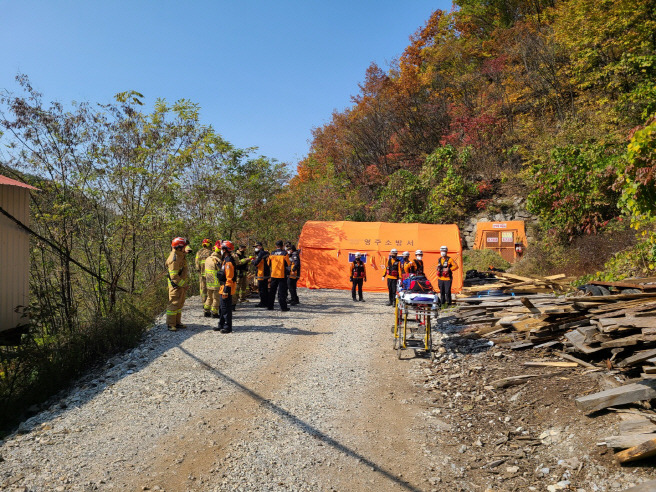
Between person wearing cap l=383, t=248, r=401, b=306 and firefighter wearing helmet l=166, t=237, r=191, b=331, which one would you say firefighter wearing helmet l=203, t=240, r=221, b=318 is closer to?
firefighter wearing helmet l=166, t=237, r=191, b=331

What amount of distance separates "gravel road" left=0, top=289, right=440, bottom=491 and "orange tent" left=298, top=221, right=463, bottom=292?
30.1 feet

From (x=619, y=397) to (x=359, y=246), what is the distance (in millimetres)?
13792

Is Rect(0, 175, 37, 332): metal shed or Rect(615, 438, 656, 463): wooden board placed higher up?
→ Rect(0, 175, 37, 332): metal shed

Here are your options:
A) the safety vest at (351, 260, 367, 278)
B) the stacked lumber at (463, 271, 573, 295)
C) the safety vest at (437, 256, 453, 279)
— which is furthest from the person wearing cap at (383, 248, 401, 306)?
the stacked lumber at (463, 271, 573, 295)

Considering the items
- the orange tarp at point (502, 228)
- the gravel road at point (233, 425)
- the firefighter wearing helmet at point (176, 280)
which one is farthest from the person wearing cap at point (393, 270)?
the orange tarp at point (502, 228)

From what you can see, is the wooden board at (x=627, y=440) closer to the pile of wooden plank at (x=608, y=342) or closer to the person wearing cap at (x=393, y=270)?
the pile of wooden plank at (x=608, y=342)

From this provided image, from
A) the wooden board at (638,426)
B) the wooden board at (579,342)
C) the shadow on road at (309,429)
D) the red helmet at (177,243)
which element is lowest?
the shadow on road at (309,429)

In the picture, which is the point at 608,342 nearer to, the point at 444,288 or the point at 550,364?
the point at 550,364

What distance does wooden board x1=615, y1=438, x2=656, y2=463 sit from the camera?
374cm

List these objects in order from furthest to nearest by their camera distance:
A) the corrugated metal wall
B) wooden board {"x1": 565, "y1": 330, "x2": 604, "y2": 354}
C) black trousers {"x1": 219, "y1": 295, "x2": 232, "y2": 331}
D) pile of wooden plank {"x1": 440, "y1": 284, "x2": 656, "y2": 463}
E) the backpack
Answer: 1. black trousers {"x1": 219, "y1": 295, "x2": 232, "y2": 331}
2. the backpack
3. the corrugated metal wall
4. wooden board {"x1": 565, "y1": 330, "x2": 604, "y2": 354}
5. pile of wooden plank {"x1": 440, "y1": 284, "x2": 656, "y2": 463}

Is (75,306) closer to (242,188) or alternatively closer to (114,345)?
(114,345)

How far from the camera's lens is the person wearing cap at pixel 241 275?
13273 millimetres

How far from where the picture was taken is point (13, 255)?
7988 millimetres

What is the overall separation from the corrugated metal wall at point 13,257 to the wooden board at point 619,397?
9123 millimetres
